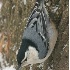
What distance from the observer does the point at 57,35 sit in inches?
44.9

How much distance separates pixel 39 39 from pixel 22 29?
123 mm

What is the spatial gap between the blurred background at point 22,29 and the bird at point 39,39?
26mm

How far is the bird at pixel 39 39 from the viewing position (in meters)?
1.12

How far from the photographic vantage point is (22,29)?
122 cm

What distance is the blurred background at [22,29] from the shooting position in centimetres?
113

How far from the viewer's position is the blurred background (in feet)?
3.72

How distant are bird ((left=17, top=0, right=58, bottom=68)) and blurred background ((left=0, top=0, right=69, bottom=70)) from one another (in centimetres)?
3

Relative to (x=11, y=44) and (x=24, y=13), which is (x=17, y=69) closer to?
(x=11, y=44)

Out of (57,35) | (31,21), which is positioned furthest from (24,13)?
(57,35)

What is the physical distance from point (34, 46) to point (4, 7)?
28 centimetres

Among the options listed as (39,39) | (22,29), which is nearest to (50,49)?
(39,39)

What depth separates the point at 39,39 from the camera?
3.71ft

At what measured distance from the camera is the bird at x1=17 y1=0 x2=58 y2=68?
3.68ft

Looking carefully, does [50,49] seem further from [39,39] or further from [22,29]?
[22,29]
